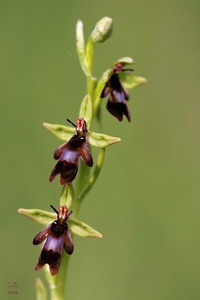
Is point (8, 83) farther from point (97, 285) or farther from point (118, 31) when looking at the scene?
point (97, 285)

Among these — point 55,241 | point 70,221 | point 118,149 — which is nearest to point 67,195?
point 70,221

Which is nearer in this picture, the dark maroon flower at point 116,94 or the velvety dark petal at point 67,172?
the velvety dark petal at point 67,172

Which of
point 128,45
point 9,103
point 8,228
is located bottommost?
point 8,228

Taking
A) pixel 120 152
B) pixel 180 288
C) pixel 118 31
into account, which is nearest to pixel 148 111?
pixel 120 152

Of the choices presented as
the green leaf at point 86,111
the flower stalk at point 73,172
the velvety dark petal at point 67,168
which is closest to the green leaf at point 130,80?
the flower stalk at point 73,172

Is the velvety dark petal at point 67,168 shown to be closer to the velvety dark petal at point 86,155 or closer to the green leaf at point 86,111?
the velvety dark petal at point 86,155

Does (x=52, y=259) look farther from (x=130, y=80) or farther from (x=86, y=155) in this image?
(x=130, y=80)

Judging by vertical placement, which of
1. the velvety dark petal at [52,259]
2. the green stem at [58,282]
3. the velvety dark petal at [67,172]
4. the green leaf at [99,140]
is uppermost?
the green leaf at [99,140]
